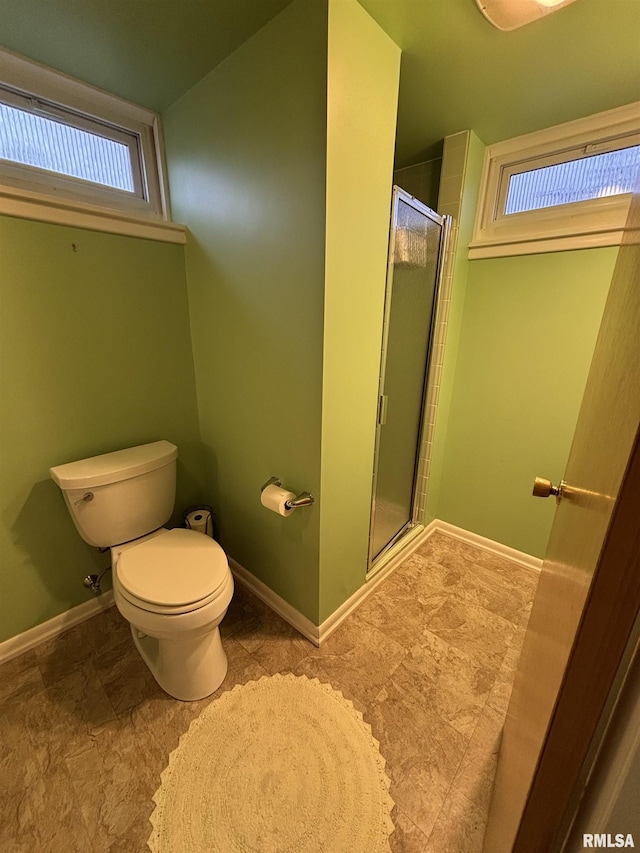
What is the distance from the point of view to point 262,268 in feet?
4.31

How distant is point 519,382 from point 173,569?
188 cm

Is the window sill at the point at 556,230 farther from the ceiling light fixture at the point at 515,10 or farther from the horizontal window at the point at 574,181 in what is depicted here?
the ceiling light fixture at the point at 515,10

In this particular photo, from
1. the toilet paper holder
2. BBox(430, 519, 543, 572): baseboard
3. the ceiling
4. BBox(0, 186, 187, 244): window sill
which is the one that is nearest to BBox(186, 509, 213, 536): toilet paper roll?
the toilet paper holder

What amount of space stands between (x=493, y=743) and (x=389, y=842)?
460 millimetres

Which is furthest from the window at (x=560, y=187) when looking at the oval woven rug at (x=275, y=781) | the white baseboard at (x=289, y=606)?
the oval woven rug at (x=275, y=781)

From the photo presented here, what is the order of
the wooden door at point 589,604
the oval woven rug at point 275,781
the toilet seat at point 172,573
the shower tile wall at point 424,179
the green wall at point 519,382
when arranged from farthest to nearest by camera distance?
the shower tile wall at point 424,179 → the green wall at point 519,382 → the toilet seat at point 172,573 → the oval woven rug at point 275,781 → the wooden door at point 589,604

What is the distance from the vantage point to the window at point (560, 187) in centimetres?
151

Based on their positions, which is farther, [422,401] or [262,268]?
[422,401]

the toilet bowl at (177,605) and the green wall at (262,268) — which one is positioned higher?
the green wall at (262,268)

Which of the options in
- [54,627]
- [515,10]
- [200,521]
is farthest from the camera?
[200,521]

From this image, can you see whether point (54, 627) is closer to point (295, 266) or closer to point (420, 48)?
point (295, 266)

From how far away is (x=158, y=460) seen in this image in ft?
4.99

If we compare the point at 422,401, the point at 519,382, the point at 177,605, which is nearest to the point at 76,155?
the point at 177,605

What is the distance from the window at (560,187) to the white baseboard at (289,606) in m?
1.67
